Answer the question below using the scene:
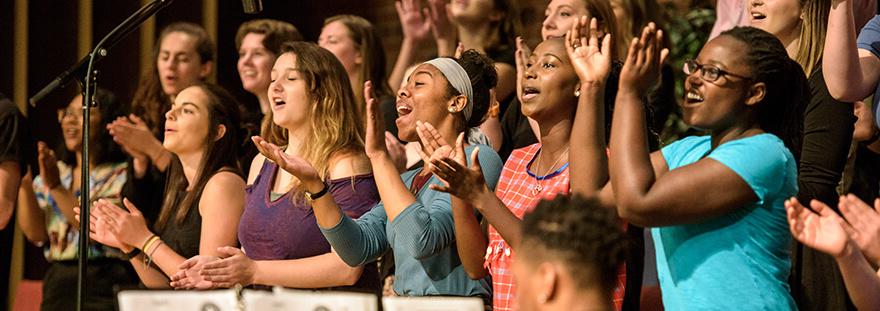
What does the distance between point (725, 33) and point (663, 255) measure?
0.48 meters

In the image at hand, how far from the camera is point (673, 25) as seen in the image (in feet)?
16.5

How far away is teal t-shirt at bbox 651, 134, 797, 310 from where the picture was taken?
264 centimetres

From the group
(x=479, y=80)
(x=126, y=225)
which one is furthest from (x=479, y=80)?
(x=126, y=225)

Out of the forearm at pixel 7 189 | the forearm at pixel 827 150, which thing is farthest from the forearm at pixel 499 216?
the forearm at pixel 7 189

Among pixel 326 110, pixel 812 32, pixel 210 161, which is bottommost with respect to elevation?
pixel 210 161

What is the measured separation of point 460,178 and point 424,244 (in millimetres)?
365

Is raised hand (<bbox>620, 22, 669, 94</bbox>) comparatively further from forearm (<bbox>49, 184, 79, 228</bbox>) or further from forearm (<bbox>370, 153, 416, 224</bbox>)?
forearm (<bbox>49, 184, 79, 228</bbox>)

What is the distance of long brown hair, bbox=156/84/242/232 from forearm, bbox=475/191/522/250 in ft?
5.06

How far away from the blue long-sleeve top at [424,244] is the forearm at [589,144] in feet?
1.66

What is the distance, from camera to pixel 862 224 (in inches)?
105

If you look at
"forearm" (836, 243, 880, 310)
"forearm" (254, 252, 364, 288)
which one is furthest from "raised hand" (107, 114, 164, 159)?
"forearm" (836, 243, 880, 310)

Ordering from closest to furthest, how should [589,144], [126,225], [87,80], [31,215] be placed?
1. [589,144]
2. [87,80]
3. [126,225]
4. [31,215]

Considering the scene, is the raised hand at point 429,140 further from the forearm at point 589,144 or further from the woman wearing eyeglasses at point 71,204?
the woman wearing eyeglasses at point 71,204

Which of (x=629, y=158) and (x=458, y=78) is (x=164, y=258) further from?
(x=629, y=158)
